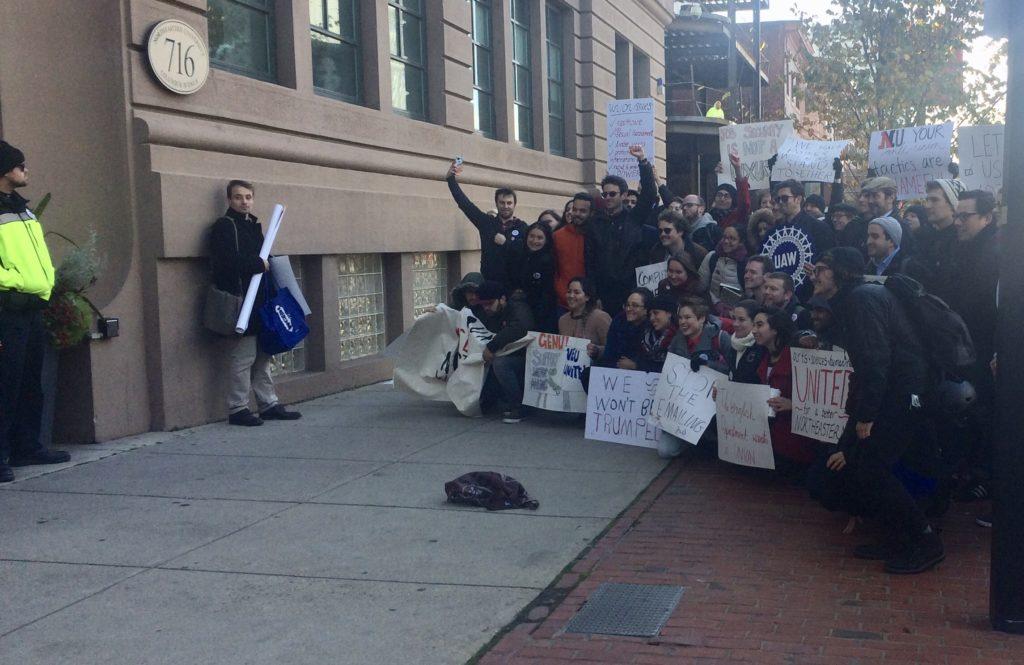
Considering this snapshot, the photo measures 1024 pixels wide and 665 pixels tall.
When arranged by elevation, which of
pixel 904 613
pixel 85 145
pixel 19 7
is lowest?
pixel 904 613

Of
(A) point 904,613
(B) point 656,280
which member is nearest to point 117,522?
(A) point 904,613

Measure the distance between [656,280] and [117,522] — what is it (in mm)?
5063

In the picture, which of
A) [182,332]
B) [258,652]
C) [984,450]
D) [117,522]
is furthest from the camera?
[182,332]

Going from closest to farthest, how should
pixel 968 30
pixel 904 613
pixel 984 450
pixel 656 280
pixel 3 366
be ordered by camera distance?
pixel 904 613 < pixel 984 450 < pixel 3 366 < pixel 656 280 < pixel 968 30

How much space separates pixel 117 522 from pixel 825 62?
75.7 feet

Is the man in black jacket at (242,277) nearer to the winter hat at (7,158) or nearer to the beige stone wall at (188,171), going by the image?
the beige stone wall at (188,171)

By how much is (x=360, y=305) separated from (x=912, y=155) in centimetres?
594

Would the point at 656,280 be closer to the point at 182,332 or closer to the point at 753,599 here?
the point at 182,332

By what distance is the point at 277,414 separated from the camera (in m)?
9.65

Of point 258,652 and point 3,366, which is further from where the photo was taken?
point 3,366

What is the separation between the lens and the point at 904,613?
4.87m

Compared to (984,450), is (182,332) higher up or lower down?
higher up

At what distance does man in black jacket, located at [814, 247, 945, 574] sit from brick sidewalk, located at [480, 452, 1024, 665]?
0.19 meters

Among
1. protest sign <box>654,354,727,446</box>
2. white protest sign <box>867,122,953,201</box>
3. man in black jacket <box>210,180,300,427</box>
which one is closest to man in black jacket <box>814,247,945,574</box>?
protest sign <box>654,354,727,446</box>
